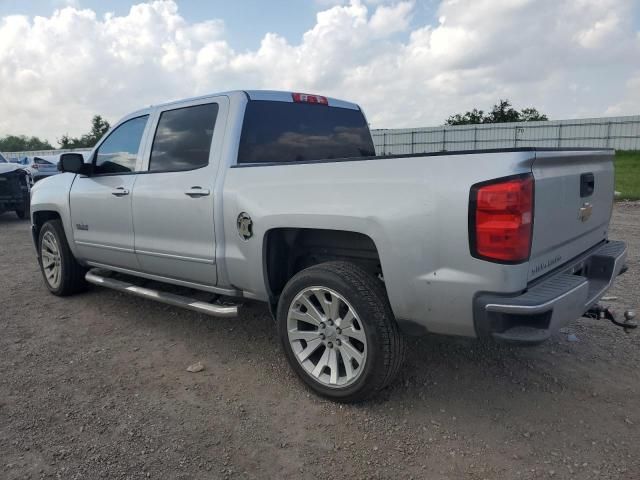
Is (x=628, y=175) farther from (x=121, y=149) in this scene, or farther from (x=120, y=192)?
(x=120, y=192)

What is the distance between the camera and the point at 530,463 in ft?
8.24

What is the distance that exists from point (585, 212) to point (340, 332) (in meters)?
1.64

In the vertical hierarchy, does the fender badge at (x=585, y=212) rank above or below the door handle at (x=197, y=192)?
below

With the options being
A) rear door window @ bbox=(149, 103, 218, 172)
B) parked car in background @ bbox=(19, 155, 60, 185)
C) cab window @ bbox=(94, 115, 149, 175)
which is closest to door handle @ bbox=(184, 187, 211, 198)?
rear door window @ bbox=(149, 103, 218, 172)

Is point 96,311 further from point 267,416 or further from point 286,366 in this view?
point 267,416

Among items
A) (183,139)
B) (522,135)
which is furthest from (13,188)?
(522,135)

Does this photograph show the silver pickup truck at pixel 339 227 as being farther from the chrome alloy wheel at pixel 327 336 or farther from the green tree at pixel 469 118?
the green tree at pixel 469 118

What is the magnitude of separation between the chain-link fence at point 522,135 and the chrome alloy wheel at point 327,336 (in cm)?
2250

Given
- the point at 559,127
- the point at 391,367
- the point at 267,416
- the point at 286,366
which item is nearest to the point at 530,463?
the point at 391,367

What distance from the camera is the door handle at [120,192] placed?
14.0 feet

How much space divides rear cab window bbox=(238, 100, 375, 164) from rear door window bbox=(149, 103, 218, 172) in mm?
293

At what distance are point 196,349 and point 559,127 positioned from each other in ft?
86.7

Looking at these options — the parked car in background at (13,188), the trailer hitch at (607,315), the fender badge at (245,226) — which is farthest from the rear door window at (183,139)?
the parked car in background at (13,188)

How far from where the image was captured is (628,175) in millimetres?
17641
